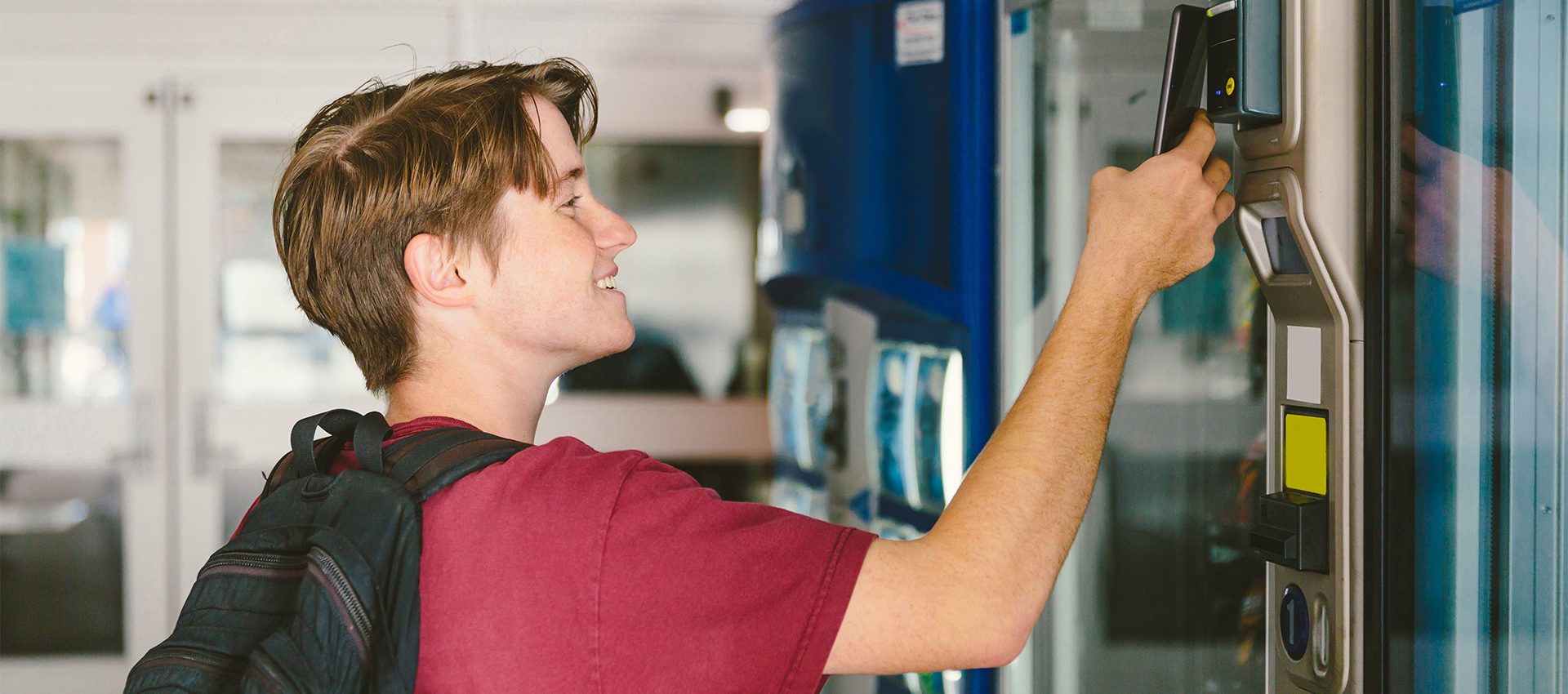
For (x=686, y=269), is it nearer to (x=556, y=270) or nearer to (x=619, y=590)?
(x=556, y=270)

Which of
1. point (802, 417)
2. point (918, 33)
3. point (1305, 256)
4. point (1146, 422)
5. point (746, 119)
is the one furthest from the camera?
point (746, 119)

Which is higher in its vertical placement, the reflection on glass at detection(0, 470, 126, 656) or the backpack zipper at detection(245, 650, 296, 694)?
the backpack zipper at detection(245, 650, 296, 694)

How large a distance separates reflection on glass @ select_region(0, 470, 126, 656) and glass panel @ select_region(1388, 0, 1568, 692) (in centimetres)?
299

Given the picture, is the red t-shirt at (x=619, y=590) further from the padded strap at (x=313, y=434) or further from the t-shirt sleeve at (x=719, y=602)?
the padded strap at (x=313, y=434)

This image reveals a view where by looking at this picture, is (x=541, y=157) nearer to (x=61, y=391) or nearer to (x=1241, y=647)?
(x=1241, y=647)

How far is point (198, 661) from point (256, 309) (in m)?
2.33

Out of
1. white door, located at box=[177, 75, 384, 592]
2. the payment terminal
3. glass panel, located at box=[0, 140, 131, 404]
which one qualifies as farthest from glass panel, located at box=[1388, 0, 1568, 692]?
glass panel, located at box=[0, 140, 131, 404]

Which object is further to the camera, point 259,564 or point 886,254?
point 886,254

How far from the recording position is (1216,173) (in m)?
1.06

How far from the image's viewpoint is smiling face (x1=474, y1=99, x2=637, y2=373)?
1.07 meters

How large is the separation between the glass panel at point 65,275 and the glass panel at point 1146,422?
2.39 m

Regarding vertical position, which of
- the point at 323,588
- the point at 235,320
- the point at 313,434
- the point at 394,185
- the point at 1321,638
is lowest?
the point at 1321,638

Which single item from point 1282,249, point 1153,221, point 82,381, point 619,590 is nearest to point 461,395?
point 619,590

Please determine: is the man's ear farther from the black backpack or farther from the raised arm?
the raised arm
